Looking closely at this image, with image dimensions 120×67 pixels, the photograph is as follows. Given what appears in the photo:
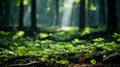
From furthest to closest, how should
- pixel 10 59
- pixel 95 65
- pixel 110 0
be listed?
pixel 110 0, pixel 10 59, pixel 95 65

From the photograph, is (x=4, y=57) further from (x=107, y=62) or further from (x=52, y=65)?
(x=107, y=62)

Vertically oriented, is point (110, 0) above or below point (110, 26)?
above

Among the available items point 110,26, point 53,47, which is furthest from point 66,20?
point 53,47

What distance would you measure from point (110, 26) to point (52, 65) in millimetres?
10542

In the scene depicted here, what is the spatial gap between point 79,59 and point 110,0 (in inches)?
371

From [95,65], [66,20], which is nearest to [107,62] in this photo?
[95,65]

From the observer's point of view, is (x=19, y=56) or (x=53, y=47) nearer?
(x=19, y=56)

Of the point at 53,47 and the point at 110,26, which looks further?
the point at 110,26

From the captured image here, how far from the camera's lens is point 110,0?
15.9 meters

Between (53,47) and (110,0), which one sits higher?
(110,0)

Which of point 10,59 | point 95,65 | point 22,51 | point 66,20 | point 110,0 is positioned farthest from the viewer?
point 66,20

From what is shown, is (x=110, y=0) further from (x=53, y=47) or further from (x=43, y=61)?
(x=43, y=61)

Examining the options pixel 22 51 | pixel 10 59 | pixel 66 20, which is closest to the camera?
pixel 10 59

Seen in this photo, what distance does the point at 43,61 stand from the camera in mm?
7004
